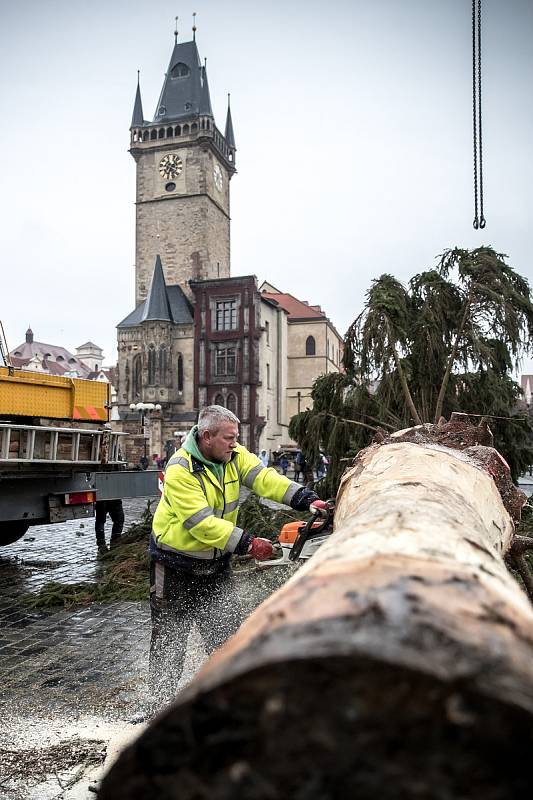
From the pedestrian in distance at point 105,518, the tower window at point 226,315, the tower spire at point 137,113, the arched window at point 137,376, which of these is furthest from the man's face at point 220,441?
the tower spire at point 137,113

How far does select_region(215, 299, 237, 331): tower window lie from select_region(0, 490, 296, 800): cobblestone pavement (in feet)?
128

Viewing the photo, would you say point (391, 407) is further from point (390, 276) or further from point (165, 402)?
point (165, 402)

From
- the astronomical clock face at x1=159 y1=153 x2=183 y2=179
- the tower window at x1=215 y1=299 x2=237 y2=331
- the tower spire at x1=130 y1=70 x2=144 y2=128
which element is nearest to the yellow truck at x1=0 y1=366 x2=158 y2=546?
the tower window at x1=215 y1=299 x2=237 y2=331

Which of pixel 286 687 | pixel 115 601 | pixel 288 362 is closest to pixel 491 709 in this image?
pixel 286 687

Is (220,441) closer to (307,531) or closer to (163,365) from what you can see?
(307,531)

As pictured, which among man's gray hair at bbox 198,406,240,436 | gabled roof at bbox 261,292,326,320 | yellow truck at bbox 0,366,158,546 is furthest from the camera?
gabled roof at bbox 261,292,326,320

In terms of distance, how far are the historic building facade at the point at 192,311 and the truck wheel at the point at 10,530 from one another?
102 feet

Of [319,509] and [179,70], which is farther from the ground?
[179,70]

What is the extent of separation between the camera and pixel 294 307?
186ft

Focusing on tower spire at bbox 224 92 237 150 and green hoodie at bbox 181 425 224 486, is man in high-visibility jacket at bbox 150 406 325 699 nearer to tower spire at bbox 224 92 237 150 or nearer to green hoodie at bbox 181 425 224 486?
green hoodie at bbox 181 425 224 486

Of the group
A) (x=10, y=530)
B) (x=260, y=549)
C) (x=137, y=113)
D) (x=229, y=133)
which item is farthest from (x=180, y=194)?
(x=260, y=549)

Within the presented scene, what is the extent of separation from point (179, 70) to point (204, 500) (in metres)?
63.0

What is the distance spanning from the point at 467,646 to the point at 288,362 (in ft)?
171

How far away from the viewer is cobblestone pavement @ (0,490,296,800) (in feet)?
11.3
